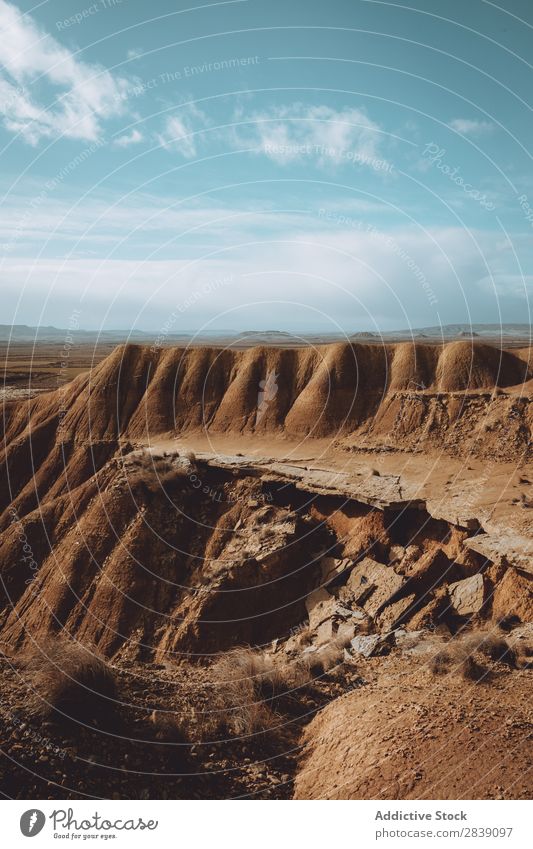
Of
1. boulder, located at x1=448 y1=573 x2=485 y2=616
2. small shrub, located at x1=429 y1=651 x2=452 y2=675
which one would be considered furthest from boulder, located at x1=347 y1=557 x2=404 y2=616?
small shrub, located at x1=429 y1=651 x2=452 y2=675

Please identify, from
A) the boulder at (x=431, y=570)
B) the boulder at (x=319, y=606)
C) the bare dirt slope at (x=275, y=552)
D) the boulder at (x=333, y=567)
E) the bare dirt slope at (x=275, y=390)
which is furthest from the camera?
the bare dirt slope at (x=275, y=390)

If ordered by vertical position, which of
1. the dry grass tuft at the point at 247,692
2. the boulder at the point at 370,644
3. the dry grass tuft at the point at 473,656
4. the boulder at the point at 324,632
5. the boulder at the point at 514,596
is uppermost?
the boulder at the point at 514,596

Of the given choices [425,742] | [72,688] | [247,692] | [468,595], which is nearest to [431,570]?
[468,595]

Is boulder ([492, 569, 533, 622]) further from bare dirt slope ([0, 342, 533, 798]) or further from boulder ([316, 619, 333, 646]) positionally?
boulder ([316, 619, 333, 646])

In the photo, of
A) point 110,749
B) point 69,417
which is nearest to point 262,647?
point 110,749

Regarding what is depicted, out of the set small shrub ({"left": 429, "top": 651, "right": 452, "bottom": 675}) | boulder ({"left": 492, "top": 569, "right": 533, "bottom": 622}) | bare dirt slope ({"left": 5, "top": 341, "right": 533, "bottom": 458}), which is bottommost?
small shrub ({"left": 429, "top": 651, "right": 452, "bottom": 675})

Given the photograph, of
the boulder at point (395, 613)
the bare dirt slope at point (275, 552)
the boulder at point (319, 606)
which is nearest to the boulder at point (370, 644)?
the bare dirt slope at point (275, 552)

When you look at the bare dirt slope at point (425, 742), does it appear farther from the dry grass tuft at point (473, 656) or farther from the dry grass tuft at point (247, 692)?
the dry grass tuft at point (247, 692)

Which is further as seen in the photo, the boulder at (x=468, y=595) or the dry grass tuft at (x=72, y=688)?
the boulder at (x=468, y=595)

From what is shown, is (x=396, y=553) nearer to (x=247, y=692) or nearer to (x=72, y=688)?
(x=247, y=692)
